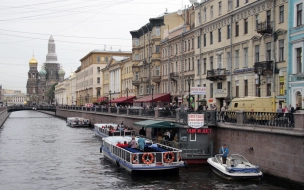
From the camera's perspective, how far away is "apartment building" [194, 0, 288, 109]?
126 ft

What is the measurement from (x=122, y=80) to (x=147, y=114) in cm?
4864

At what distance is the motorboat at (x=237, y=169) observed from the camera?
25.2m

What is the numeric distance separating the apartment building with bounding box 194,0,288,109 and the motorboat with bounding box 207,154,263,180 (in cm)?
1282

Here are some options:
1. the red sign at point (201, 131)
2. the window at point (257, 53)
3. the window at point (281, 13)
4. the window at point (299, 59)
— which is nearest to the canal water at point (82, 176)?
the red sign at point (201, 131)

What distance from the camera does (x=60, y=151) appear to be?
42.8 metres

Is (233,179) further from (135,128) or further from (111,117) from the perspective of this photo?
(111,117)

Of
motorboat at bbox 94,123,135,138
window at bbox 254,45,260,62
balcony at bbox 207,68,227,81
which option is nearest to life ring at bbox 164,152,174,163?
window at bbox 254,45,260,62

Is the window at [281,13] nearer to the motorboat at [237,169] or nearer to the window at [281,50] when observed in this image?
the window at [281,50]

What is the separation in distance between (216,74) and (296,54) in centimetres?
1411

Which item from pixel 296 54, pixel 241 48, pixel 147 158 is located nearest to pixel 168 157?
pixel 147 158

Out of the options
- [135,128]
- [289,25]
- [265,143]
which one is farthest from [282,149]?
Result: [135,128]

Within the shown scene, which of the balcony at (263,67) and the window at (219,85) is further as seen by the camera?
the window at (219,85)

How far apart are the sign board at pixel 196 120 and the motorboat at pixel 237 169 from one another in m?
4.68

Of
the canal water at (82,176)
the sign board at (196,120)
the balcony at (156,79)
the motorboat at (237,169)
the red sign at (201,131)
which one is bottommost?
the canal water at (82,176)
